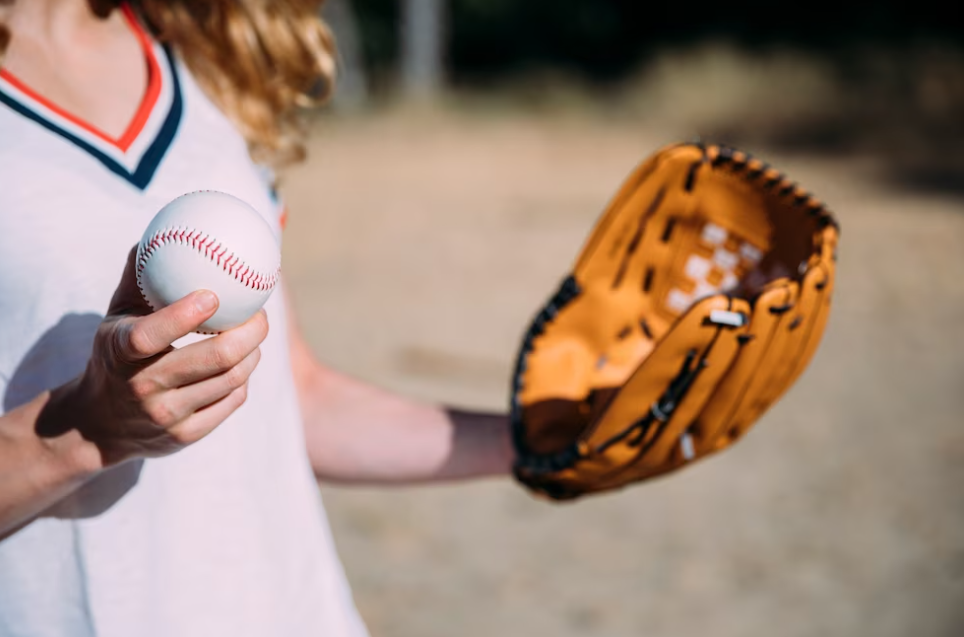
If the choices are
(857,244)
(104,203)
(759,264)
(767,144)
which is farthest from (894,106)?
(104,203)

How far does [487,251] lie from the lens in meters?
7.68

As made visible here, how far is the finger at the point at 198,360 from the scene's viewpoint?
0.92 m

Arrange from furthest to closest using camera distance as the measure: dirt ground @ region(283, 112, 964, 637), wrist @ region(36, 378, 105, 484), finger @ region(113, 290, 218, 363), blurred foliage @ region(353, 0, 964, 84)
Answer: blurred foliage @ region(353, 0, 964, 84), dirt ground @ region(283, 112, 964, 637), wrist @ region(36, 378, 105, 484), finger @ region(113, 290, 218, 363)

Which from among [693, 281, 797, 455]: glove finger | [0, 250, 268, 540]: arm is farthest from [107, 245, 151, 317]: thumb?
[693, 281, 797, 455]: glove finger

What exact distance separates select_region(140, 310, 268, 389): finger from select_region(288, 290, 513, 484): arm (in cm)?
58

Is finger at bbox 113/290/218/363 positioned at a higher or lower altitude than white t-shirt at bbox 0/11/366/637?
higher

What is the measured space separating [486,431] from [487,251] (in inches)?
241

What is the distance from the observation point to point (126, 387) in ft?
3.08

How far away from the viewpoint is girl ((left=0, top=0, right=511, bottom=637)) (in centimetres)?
98

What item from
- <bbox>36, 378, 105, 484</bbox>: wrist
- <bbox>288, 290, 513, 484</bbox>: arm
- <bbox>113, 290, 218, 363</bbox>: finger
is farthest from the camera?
<bbox>288, 290, 513, 484</bbox>: arm

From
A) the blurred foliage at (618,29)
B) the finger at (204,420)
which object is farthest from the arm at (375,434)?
the blurred foliage at (618,29)

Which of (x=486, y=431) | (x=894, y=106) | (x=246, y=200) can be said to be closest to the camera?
(x=246, y=200)

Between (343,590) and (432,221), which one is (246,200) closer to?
(343,590)

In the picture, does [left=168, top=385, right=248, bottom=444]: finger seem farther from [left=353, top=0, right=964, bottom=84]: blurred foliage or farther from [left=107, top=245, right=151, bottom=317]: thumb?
[left=353, top=0, right=964, bottom=84]: blurred foliage
